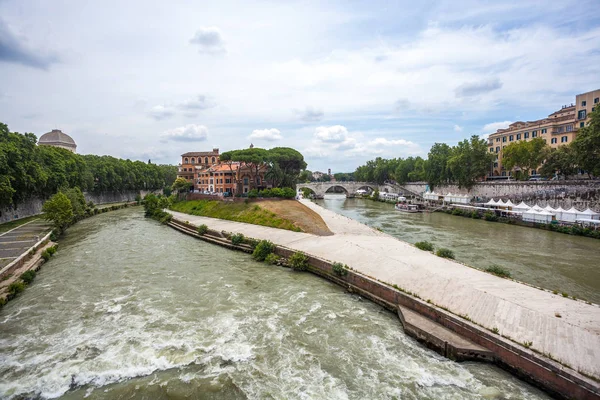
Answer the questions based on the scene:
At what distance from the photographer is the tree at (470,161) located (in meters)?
55.9

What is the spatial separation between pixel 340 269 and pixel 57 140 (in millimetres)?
105100

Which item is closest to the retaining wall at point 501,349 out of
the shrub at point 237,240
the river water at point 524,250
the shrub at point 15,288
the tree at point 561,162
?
the river water at point 524,250

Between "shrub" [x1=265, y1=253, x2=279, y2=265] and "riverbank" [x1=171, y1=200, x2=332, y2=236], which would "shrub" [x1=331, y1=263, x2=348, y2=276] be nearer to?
"shrub" [x1=265, y1=253, x2=279, y2=265]

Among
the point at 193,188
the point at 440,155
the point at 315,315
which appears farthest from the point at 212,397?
the point at 440,155

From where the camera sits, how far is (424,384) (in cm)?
955

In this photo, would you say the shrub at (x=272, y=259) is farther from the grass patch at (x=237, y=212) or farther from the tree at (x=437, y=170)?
the tree at (x=437, y=170)

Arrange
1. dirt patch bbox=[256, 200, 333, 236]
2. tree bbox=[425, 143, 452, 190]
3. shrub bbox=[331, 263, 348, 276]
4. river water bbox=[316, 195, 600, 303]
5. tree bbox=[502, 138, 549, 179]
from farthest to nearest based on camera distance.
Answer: tree bbox=[425, 143, 452, 190] → tree bbox=[502, 138, 549, 179] → dirt patch bbox=[256, 200, 333, 236] → river water bbox=[316, 195, 600, 303] → shrub bbox=[331, 263, 348, 276]

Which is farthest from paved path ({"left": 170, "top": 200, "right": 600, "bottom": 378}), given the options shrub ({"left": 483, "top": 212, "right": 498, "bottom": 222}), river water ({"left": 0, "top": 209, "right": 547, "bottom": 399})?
shrub ({"left": 483, "top": 212, "right": 498, "bottom": 222})

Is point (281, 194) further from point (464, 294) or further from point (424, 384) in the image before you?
point (424, 384)

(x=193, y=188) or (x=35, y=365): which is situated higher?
(x=193, y=188)

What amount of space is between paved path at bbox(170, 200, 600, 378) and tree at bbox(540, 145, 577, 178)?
36843mm

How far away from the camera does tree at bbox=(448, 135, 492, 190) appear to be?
183 feet

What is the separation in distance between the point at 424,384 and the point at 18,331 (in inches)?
618

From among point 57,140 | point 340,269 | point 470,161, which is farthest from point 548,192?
point 57,140
